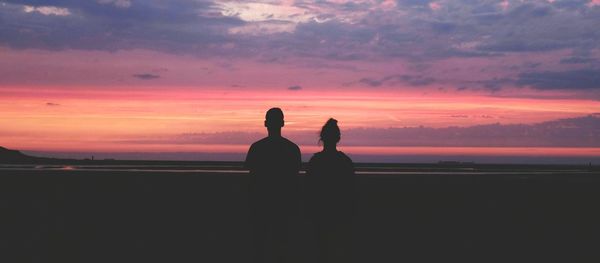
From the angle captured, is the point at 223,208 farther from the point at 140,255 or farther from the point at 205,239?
the point at 140,255

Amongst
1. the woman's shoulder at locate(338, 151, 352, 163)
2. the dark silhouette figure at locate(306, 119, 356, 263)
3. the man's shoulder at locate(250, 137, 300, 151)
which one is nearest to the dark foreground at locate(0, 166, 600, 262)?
the dark silhouette figure at locate(306, 119, 356, 263)

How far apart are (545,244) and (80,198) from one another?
53.4 feet

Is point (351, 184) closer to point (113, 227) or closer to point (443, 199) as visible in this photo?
point (113, 227)

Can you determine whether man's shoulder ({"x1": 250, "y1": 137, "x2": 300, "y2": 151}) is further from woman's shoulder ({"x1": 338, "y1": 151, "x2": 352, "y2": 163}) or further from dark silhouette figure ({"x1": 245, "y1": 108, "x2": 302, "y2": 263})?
woman's shoulder ({"x1": 338, "y1": 151, "x2": 352, "y2": 163})

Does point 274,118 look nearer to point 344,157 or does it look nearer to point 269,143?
point 269,143

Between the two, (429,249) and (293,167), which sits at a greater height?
(293,167)


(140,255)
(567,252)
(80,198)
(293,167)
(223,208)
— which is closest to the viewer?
(293,167)

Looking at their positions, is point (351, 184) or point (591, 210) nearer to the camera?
point (351, 184)

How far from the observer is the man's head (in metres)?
7.86

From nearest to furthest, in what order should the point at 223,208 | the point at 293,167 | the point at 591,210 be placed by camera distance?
the point at 293,167 → the point at 223,208 → the point at 591,210

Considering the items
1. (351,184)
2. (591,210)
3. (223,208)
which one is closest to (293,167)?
(351,184)

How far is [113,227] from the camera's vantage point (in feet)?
52.9

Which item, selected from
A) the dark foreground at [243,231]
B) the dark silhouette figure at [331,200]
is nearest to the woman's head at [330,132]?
the dark silhouette figure at [331,200]

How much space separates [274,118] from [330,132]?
566 mm
